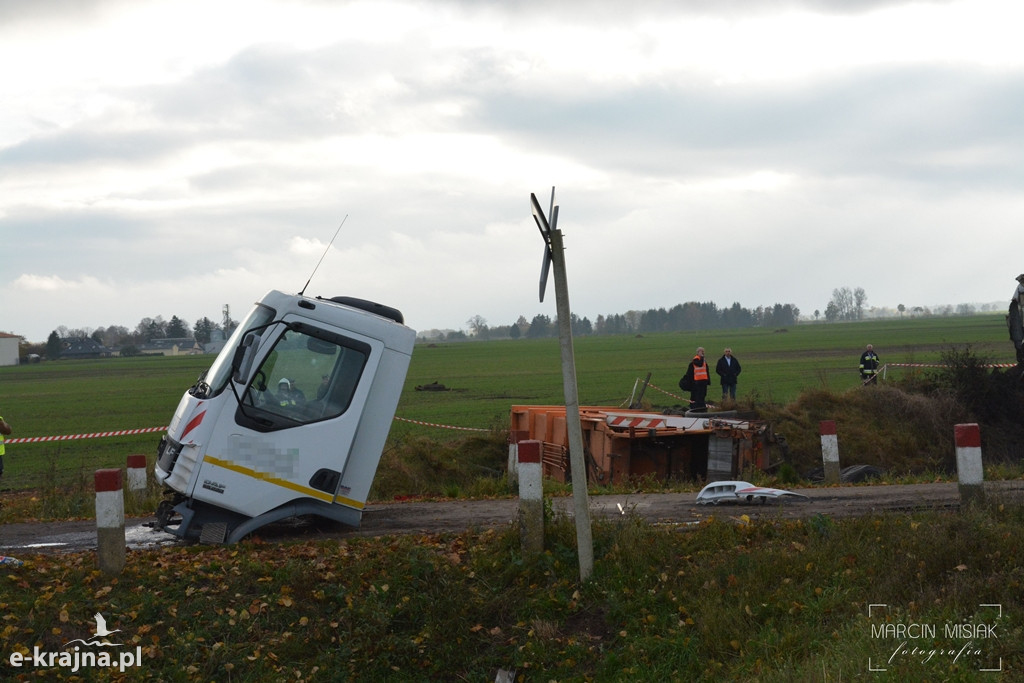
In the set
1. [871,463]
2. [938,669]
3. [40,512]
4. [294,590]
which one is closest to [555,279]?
[294,590]

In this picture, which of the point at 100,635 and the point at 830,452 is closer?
the point at 100,635

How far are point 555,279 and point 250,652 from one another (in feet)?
11.9

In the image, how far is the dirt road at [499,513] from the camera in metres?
9.63

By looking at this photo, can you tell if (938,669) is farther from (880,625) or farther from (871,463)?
(871,463)

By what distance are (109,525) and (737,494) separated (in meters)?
6.29

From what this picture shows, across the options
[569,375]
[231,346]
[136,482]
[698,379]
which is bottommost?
[136,482]

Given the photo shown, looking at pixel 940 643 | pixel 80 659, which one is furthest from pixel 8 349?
pixel 940 643

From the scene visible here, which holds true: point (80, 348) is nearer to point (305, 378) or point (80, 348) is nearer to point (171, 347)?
point (171, 347)

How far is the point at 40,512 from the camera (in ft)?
41.3

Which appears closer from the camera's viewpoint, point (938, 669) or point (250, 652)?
point (938, 669)

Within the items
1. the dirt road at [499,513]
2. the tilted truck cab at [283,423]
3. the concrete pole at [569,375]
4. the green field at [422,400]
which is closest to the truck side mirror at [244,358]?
the tilted truck cab at [283,423]

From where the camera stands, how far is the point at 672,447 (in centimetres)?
1533

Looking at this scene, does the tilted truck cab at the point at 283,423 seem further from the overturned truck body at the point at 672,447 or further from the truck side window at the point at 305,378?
the overturned truck body at the point at 672,447

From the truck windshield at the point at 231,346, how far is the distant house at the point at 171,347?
16811cm
